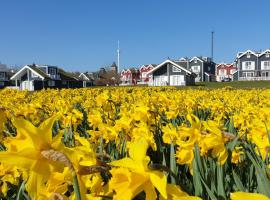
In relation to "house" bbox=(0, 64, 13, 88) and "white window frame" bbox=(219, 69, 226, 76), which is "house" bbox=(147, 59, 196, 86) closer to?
"house" bbox=(0, 64, 13, 88)

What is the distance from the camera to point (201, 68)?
89.5m

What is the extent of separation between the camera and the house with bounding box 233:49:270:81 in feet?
263

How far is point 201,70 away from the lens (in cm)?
8956

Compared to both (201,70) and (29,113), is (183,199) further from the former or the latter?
(201,70)

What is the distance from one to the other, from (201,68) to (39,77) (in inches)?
1466

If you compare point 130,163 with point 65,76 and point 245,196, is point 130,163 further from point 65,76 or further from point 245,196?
point 65,76

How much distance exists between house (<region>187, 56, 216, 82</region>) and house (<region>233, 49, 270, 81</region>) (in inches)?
357

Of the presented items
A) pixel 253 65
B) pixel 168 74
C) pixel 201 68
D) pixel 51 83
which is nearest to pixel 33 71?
pixel 51 83

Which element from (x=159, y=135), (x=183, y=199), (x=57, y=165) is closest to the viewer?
(x=183, y=199)

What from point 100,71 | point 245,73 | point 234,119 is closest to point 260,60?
point 245,73

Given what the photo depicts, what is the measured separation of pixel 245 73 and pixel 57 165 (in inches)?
3310

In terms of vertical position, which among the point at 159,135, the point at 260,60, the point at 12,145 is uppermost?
A: the point at 260,60

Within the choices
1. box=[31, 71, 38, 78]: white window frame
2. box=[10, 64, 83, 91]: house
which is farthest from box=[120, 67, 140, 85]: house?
box=[31, 71, 38, 78]: white window frame

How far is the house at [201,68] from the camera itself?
294ft
